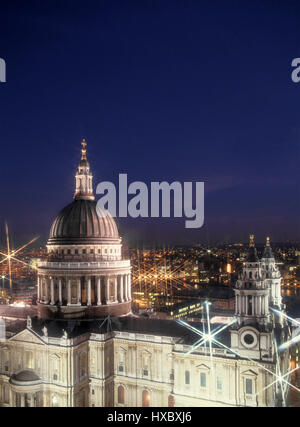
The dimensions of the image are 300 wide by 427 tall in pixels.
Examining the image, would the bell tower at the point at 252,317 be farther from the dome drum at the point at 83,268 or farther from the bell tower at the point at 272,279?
the dome drum at the point at 83,268

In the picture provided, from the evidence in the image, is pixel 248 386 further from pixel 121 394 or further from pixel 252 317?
pixel 121 394

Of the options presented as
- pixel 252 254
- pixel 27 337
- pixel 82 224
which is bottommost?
pixel 27 337

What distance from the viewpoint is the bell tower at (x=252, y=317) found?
130 ft

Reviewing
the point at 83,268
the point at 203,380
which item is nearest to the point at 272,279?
the point at 203,380

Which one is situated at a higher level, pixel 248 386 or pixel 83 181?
pixel 83 181

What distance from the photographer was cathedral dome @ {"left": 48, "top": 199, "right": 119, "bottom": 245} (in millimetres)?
55125

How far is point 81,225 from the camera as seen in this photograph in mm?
55438

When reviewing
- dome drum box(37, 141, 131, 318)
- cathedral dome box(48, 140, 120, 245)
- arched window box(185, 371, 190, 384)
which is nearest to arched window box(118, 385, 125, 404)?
arched window box(185, 371, 190, 384)

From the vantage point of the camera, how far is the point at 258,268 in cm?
4147

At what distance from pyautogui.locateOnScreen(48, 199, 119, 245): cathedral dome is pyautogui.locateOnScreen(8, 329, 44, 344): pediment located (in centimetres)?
1333

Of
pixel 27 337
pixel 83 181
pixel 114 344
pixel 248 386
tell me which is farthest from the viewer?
pixel 83 181

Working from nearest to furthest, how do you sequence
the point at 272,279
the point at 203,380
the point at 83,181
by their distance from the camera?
the point at 203,380 < the point at 272,279 < the point at 83,181

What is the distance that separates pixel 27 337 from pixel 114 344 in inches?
397
